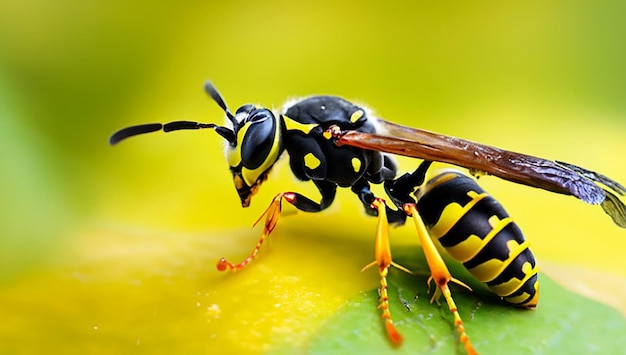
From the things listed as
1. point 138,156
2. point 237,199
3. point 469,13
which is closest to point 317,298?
point 237,199

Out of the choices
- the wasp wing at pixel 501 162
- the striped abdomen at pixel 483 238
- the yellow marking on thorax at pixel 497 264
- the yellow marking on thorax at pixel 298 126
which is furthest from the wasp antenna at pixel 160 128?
the yellow marking on thorax at pixel 497 264

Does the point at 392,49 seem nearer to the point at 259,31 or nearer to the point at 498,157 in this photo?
the point at 259,31

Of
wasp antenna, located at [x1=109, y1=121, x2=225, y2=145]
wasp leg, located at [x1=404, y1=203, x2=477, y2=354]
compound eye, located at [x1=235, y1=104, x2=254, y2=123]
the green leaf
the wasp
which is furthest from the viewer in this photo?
compound eye, located at [x1=235, y1=104, x2=254, y2=123]

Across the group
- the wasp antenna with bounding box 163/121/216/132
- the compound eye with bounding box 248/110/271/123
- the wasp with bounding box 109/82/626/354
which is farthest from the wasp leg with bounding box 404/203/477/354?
the wasp antenna with bounding box 163/121/216/132

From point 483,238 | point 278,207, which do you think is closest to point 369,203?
point 278,207

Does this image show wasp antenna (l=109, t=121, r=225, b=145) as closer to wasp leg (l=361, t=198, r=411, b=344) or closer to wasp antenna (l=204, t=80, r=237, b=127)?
wasp antenna (l=204, t=80, r=237, b=127)
